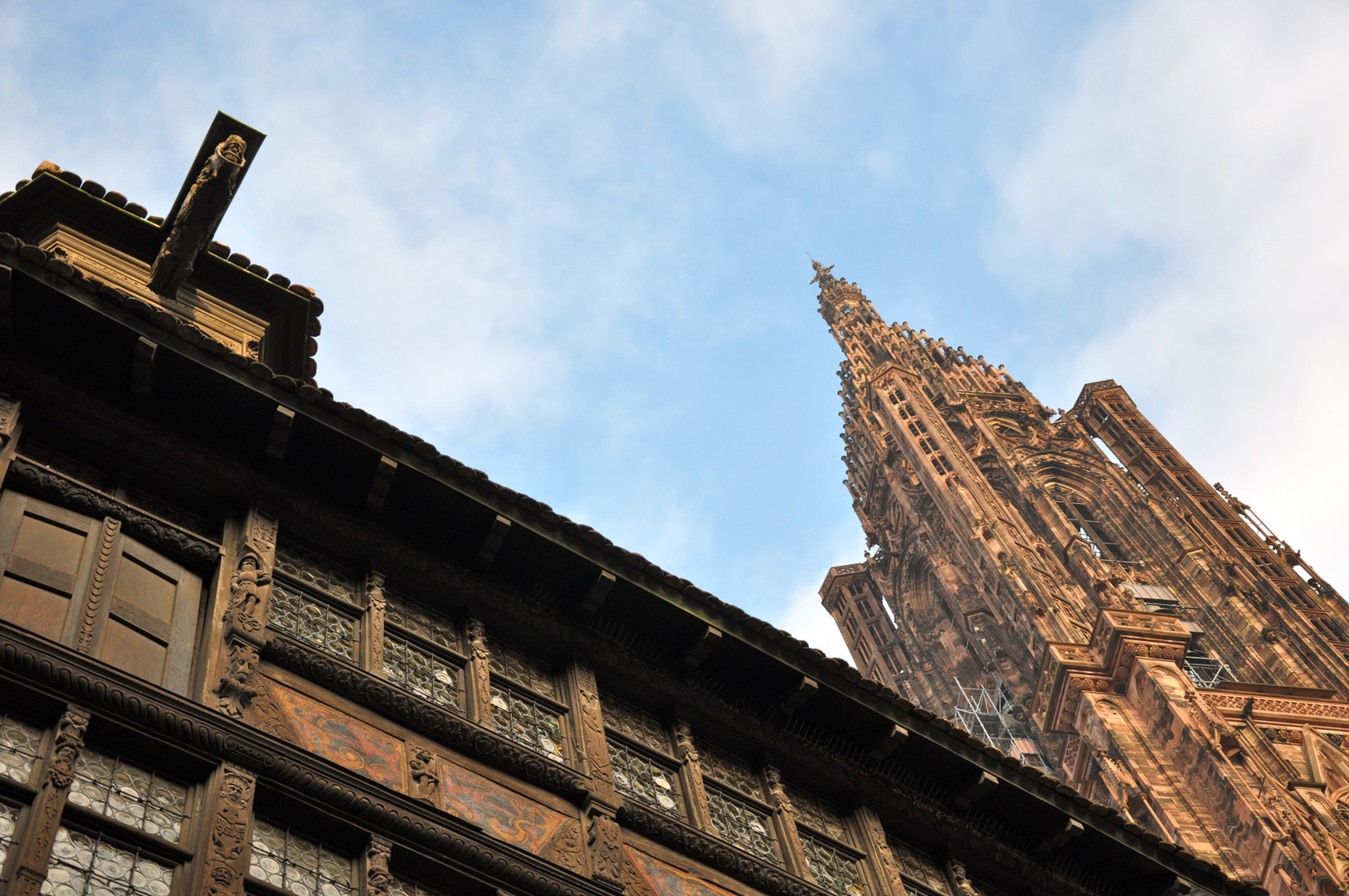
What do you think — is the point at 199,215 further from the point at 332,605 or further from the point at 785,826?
the point at 785,826

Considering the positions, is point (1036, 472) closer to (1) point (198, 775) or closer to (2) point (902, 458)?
(2) point (902, 458)

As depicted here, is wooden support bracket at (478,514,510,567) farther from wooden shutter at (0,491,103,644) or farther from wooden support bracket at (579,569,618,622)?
wooden shutter at (0,491,103,644)

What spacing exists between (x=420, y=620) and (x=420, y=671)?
0.84 meters

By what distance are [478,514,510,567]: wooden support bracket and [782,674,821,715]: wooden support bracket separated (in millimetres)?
3468

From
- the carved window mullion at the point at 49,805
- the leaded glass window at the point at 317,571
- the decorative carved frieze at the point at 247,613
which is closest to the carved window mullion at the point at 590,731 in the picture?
the leaded glass window at the point at 317,571

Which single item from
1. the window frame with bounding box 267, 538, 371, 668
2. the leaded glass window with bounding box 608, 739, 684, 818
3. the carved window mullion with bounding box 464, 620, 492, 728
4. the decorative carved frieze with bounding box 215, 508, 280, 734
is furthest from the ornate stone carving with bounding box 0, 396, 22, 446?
the leaded glass window with bounding box 608, 739, 684, 818

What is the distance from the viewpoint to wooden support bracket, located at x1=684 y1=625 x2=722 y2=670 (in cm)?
1504

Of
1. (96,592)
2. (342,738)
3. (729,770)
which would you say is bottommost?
(342,738)

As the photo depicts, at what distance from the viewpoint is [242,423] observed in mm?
13344

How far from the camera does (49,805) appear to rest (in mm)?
9156

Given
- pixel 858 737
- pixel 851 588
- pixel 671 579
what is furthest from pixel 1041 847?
pixel 851 588

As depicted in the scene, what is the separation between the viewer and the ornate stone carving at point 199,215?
15312 millimetres

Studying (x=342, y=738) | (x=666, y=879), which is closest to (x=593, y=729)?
(x=666, y=879)

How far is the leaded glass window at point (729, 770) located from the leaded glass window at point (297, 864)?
4818 mm
